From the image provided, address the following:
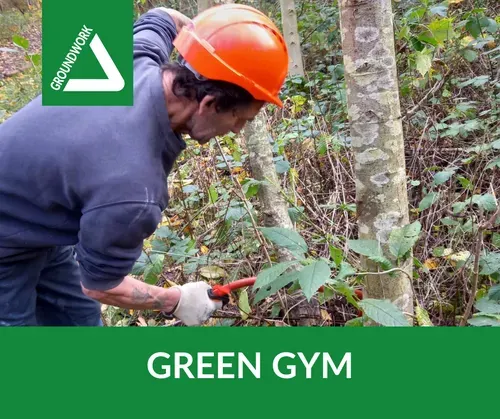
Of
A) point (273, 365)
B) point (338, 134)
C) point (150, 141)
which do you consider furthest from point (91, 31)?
point (338, 134)

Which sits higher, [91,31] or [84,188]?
[91,31]

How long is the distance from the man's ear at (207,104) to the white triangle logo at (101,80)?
0.32 meters

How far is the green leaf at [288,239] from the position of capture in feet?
5.33

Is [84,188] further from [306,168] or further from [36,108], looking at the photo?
[306,168]

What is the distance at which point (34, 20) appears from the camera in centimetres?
1314

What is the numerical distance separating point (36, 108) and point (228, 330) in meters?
1.04

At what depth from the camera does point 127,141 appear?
1.48 metres

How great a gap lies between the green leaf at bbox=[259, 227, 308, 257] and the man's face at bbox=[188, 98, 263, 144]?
0.38 meters

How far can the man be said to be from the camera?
4.85 feet

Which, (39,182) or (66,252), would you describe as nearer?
(39,182)

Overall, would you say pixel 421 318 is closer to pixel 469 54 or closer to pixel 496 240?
pixel 496 240

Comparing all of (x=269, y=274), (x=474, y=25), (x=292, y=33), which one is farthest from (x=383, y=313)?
(x=292, y=33)

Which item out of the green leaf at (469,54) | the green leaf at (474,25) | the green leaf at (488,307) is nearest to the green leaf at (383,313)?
the green leaf at (488,307)

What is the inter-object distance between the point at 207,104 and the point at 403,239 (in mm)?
792
